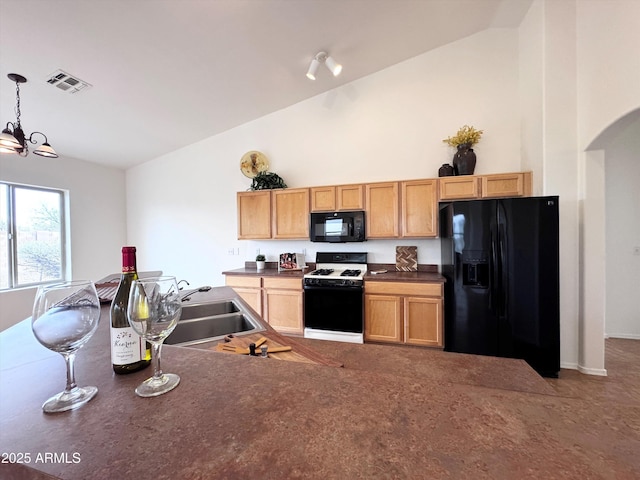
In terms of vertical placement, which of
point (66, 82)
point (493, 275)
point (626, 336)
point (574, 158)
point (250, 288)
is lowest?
point (626, 336)

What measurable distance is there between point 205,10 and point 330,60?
1.37 metres

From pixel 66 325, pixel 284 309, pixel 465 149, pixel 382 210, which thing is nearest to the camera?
pixel 66 325

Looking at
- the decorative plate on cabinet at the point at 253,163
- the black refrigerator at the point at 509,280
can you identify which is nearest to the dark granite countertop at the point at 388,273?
the black refrigerator at the point at 509,280

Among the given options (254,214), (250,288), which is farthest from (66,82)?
(250,288)

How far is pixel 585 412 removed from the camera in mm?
478

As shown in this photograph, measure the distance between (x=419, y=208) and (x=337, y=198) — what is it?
1.06 m

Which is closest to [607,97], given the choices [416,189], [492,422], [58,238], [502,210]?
[502,210]

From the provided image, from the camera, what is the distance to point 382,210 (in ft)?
Answer: 10.8

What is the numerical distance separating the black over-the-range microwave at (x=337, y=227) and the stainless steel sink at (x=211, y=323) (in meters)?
1.94

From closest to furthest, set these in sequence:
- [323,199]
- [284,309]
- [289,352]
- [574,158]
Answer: [289,352] < [574,158] < [284,309] < [323,199]

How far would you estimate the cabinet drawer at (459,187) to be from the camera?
2.94m

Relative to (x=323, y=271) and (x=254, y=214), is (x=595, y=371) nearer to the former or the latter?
(x=323, y=271)

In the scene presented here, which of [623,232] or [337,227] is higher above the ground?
[337,227]

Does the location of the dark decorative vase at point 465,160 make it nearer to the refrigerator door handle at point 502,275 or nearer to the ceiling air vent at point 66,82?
the refrigerator door handle at point 502,275
